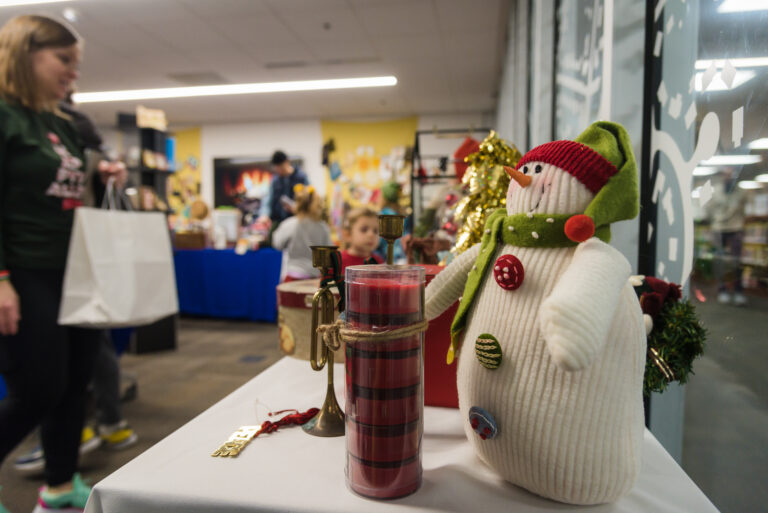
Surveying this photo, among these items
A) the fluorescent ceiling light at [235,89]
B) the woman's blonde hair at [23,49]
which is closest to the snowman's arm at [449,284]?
the woman's blonde hair at [23,49]

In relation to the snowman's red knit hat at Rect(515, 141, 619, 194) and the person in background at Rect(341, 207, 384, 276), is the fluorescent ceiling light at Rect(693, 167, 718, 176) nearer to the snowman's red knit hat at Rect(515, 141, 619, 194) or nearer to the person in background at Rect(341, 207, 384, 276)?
the snowman's red knit hat at Rect(515, 141, 619, 194)

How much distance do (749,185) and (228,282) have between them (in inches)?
163

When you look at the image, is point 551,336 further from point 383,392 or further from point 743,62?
point 743,62

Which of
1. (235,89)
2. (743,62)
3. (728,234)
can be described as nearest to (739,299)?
(728,234)

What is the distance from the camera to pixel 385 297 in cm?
49

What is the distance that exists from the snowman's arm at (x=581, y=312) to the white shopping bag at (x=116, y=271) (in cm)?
114

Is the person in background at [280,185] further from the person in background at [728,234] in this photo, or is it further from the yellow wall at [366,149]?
the person in background at [728,234]

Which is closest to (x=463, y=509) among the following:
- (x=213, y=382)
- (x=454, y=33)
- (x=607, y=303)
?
(x=607, y=303)

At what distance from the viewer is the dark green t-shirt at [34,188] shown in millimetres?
1047

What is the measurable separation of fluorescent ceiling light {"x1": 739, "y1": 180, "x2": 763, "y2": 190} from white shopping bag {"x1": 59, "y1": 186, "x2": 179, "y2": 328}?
4.33 ft

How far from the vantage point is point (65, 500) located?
1206 mm

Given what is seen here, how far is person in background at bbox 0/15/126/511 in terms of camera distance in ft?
3.40

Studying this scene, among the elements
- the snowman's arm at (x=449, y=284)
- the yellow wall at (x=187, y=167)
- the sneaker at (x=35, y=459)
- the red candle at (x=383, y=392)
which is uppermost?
the yellow wall at (x=187, y=167)

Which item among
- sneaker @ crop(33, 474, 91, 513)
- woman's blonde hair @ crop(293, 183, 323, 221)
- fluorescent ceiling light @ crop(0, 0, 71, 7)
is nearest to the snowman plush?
sneaker @ crop(33, 474, 91, 513)
